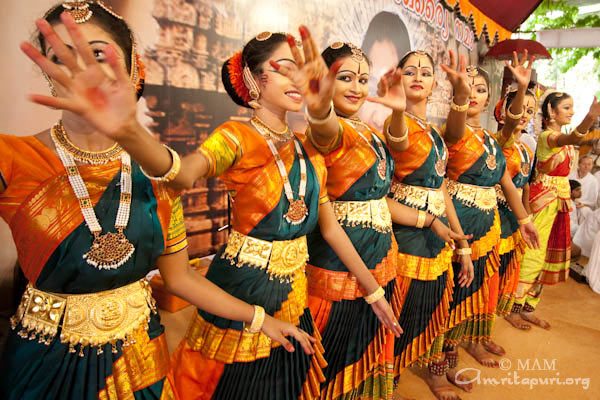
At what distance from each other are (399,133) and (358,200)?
1.26 ft

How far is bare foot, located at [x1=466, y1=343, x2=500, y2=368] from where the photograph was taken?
2970mm

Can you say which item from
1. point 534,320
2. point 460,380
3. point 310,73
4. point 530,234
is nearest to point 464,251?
point 530,234

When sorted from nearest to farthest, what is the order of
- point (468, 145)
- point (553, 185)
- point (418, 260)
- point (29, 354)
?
point (29, 354)
point (418, 260)
point (468, 145)
point (553, 185)

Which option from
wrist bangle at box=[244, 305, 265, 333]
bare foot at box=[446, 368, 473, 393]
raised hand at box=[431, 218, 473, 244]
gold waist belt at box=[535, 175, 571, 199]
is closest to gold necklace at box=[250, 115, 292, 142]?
wrist bangle at box=[244, 305, 265, 333]

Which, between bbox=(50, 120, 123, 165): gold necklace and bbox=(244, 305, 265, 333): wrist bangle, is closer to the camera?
bbox=(50, 120, 123, 165): gold necklace

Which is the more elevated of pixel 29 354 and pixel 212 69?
pixel 212 69

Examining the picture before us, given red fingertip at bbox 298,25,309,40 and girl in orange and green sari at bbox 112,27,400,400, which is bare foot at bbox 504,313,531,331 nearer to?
girl in orange and green sari at bbox 112,27,400,400

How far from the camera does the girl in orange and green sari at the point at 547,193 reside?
11.3 feet

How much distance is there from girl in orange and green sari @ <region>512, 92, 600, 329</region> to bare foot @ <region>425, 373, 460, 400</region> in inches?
60.3

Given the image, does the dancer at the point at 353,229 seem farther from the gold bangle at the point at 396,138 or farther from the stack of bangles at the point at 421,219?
the stack of bangles at the point at 421,219

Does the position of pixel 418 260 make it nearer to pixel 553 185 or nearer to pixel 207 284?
pixel 207 284

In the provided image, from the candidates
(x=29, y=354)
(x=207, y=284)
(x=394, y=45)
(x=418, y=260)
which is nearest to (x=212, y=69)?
(x=418, y=260)

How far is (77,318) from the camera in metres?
0.89

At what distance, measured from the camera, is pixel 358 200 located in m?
1.78
